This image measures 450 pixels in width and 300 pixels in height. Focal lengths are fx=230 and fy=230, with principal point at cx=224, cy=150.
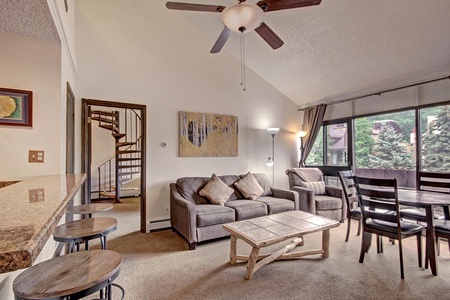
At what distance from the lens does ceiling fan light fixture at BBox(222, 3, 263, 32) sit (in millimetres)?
2117

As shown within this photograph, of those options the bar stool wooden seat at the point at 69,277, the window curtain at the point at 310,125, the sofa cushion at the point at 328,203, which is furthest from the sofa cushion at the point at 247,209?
the bar stool wooden seat at the point at 69,277

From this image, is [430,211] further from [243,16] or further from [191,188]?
[191,188]

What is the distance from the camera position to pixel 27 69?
212 centimetres

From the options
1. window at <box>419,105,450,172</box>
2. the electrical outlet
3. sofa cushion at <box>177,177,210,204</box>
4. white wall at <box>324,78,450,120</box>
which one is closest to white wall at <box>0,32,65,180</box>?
the electrical outlet

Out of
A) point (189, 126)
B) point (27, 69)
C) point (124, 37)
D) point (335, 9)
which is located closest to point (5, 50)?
point (27, 69)

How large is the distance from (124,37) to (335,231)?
15.2 feet

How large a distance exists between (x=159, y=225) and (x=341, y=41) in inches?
161

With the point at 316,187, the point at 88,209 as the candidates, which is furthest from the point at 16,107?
the point at 316,187

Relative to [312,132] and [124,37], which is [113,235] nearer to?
[124,37]

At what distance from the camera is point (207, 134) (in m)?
4.33

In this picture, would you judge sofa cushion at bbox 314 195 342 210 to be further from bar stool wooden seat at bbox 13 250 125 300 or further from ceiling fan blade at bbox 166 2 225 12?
bar stool wooden seat at bbox 13 250 125 300

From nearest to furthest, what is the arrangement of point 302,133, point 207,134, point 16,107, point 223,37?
point 16,107, point 223,37, point 207,134, point 302,133

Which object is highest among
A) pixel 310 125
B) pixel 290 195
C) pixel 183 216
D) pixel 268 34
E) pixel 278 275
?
pixel 268 34

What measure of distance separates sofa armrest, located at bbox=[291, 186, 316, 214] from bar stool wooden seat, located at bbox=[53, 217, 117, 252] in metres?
3.19
